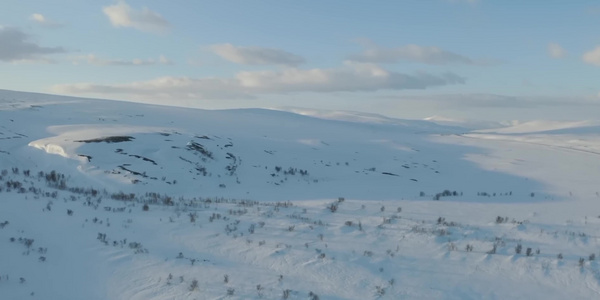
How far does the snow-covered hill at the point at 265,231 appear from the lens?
7090mm

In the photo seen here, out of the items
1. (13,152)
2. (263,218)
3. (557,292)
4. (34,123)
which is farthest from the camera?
(34,123)

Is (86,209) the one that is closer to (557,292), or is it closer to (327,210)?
(327,210)

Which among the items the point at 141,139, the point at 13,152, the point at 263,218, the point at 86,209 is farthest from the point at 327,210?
the point at 13,152

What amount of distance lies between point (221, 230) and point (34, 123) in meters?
27.9

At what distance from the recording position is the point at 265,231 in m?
10.3

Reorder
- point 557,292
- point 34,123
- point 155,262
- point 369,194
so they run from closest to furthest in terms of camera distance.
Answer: point 557,292, point 155,262, point 369,194, point 34,123

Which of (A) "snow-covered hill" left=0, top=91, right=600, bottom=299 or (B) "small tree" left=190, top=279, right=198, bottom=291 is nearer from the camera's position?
(B) "small tree" left=190, top=279, right=198, bottom=291

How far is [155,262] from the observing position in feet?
26.0

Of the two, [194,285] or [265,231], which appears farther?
[265,231]

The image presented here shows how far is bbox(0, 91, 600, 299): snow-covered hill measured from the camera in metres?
7.09

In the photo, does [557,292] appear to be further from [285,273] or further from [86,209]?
[86,209]

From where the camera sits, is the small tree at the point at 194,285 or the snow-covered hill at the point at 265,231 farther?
the snow-covered hill at the point at 265,231

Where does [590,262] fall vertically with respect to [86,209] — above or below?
above

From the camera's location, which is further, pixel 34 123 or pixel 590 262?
pixel 34 123
